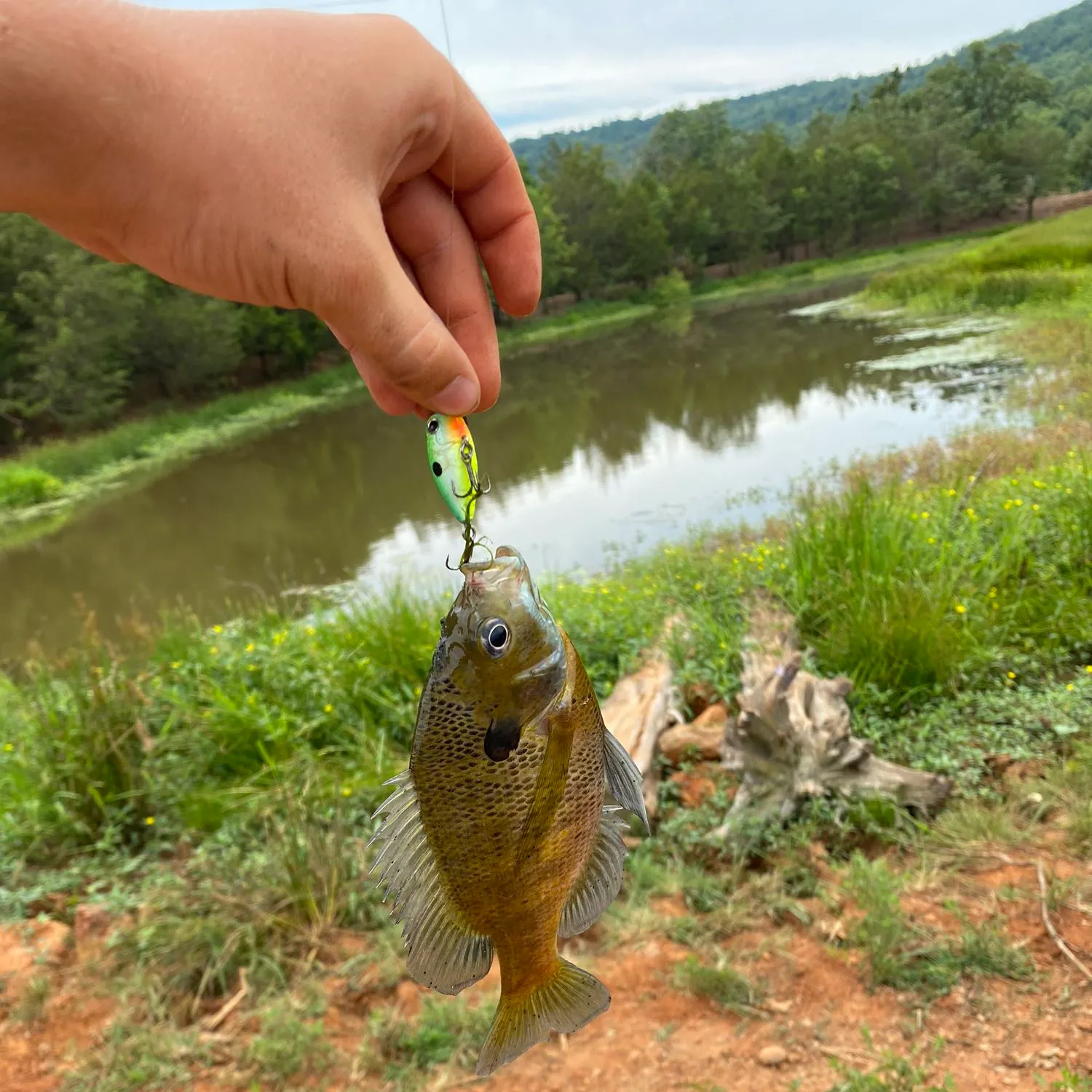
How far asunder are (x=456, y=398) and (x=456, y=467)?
20 cm

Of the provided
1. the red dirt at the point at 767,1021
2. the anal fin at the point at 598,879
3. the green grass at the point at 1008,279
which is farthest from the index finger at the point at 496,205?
the green grass at the point at 1008,279

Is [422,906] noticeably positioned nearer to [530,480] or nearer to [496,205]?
[496,205]

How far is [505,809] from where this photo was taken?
1.26 metres

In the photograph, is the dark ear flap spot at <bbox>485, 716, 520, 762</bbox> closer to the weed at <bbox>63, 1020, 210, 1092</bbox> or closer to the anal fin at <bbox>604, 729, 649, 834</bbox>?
the anal fin at <bbox>604, 729, 649, 834</bbox>

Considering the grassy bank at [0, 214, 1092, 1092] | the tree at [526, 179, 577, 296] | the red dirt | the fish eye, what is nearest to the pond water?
the grassy bank at [0, 214, 1092, 1092]

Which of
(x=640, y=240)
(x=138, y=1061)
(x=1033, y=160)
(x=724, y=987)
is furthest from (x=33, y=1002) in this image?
(x=1033, y=160)

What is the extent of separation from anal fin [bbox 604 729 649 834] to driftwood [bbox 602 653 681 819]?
2.90m

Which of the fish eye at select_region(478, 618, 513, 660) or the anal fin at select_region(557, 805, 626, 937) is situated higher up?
the fish eye at select_region(478, 618, 513, 660)

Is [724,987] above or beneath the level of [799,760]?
beneath

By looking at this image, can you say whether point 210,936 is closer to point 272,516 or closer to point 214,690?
point 214,690

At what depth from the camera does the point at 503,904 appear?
128 cm

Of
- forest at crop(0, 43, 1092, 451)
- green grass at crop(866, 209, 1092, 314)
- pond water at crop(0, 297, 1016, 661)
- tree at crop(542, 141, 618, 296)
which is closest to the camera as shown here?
pond water at crop(0, 297, 1016, 661)

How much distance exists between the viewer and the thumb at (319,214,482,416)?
4.47ft

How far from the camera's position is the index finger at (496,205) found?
167cm
